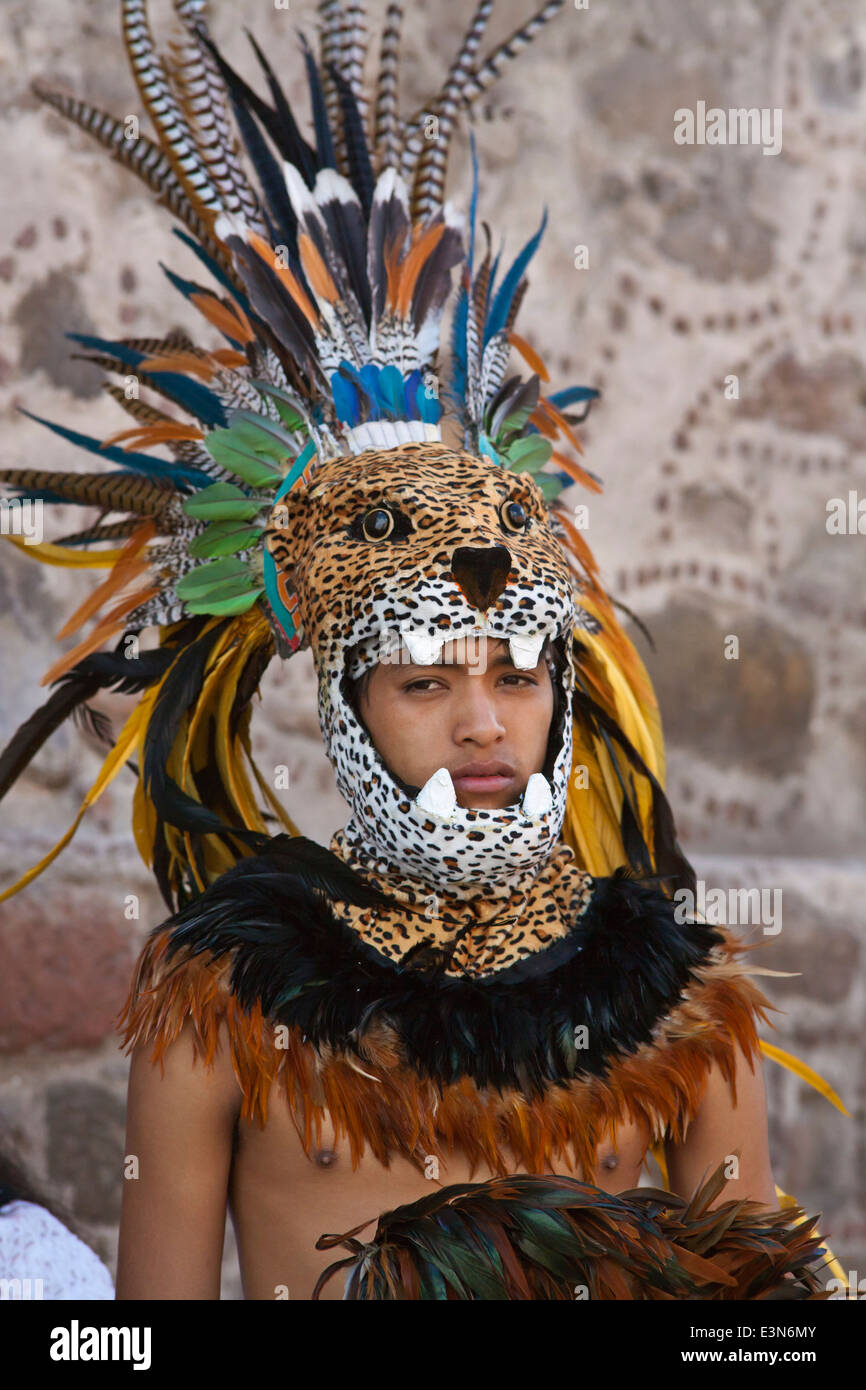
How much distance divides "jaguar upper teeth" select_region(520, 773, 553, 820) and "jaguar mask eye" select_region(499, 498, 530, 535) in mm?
244

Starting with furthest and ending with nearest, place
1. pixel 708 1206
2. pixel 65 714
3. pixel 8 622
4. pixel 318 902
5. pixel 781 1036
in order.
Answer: pixel 781 1036 < pixel 8 622 < pixel 65 714 < pixel 318 902 < pixel 708 1206

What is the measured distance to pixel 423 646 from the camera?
133 centimetres

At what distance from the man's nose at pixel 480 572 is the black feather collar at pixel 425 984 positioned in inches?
11.4

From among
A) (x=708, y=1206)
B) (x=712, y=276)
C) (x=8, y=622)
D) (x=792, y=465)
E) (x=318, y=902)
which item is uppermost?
(x=712, y=276)

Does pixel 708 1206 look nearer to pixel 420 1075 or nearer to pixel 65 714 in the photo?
pixel 420 1075

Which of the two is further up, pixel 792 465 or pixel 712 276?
pixel 712 276

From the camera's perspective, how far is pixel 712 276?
2660 millimetres

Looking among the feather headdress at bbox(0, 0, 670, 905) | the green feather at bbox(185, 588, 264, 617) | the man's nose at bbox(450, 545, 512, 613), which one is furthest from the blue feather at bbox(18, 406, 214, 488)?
the man's nose at bbox(450, 545, 512, 613)

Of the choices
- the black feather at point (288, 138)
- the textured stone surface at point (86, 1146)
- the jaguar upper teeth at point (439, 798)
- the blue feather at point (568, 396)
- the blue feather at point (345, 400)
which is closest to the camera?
the jaguar upper teeth at point (439, 798)

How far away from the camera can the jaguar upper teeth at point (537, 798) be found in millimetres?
1336

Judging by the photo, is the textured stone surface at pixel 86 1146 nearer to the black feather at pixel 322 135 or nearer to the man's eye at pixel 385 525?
the man's eye at pixel 385 525

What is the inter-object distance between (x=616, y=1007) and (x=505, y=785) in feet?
0.82

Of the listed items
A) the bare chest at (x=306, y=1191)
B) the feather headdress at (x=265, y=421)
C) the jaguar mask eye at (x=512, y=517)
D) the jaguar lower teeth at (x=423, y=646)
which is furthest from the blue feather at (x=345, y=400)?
the bare chest at (x=306, y=1191)

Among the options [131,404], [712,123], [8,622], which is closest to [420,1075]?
[131,404]
